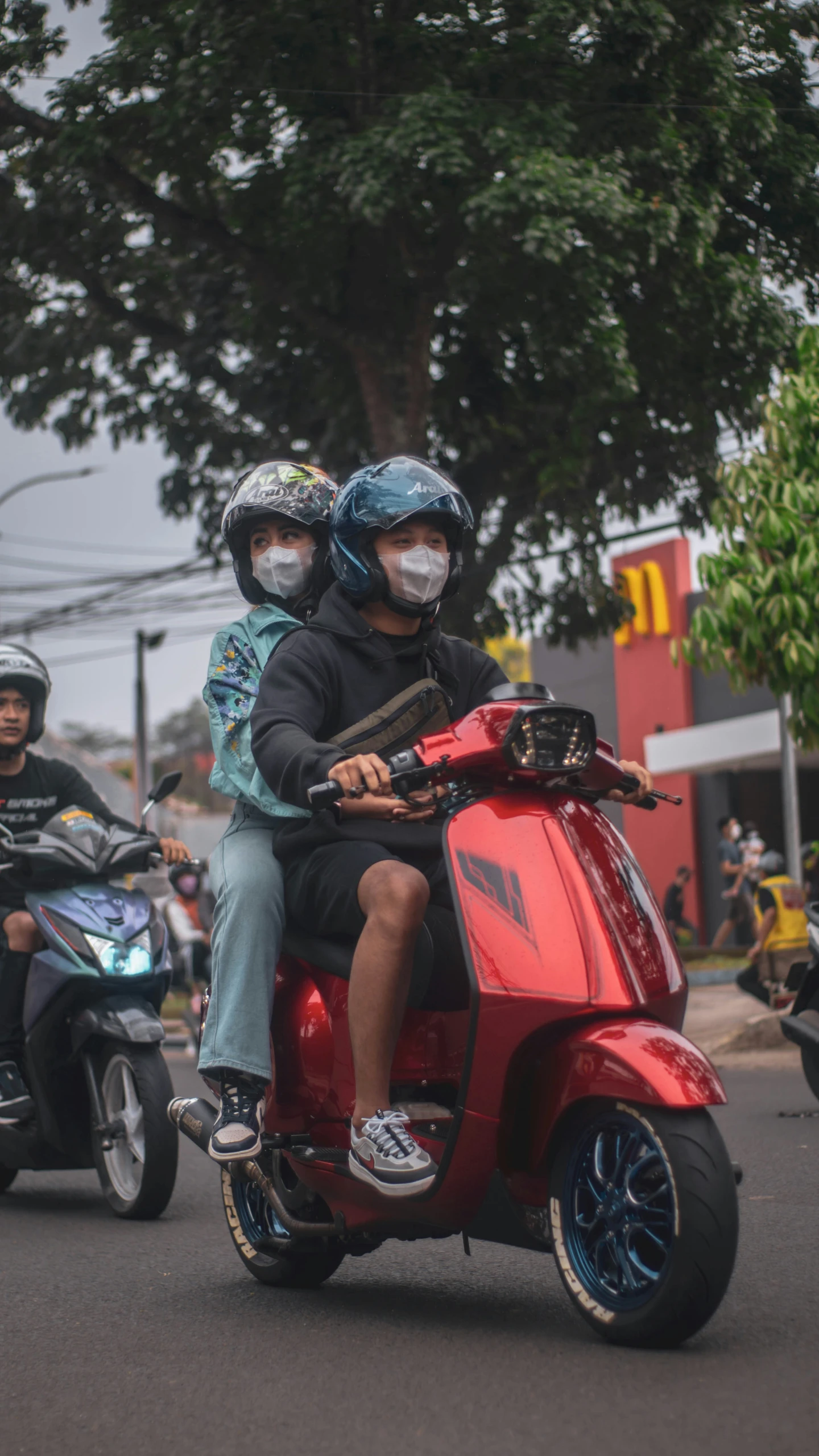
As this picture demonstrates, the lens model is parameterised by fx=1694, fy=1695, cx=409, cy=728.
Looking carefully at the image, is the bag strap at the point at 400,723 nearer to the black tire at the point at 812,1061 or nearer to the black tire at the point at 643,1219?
the black tire at the point at 643,1219

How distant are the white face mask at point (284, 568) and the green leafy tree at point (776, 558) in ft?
21.7

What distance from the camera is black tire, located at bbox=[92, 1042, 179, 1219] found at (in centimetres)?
580

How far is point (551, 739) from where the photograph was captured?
3.60 metres

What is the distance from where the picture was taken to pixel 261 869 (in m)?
4.13

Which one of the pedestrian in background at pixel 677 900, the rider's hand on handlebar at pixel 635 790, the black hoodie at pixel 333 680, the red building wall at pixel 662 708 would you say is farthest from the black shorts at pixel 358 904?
the red building wall at pixel 662 708

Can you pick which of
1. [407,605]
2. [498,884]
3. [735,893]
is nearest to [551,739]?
[498,884]

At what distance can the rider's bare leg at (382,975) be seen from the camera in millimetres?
3670

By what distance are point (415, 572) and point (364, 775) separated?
75cm

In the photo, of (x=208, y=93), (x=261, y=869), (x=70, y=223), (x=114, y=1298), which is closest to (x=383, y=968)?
(x=261, y=869)

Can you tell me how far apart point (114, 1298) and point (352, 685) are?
176 centimetres

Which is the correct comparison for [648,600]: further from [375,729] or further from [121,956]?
[375,729]

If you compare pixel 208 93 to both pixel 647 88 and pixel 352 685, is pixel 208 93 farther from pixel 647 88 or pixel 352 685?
pixel 352 685

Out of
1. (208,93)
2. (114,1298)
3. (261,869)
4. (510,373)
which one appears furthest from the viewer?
(510,373)

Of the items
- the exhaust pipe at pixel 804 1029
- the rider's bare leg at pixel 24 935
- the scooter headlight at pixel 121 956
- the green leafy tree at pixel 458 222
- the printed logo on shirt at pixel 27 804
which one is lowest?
the exhaust pipe at pixel 804 1029
